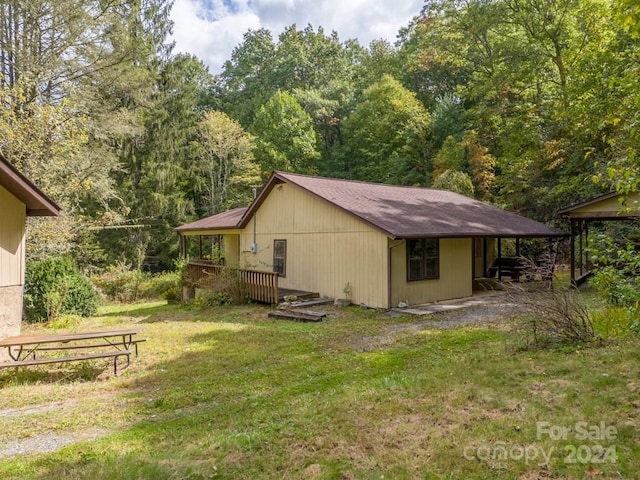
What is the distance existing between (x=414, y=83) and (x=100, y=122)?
25.4 m

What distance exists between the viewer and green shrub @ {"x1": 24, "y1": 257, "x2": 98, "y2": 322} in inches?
509

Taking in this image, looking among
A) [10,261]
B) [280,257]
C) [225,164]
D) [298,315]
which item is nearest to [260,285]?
[280,257]

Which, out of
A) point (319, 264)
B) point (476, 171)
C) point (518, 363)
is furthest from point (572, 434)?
point (476, 171)

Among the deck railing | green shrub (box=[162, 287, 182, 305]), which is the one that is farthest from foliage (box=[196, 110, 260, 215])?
the deck railing

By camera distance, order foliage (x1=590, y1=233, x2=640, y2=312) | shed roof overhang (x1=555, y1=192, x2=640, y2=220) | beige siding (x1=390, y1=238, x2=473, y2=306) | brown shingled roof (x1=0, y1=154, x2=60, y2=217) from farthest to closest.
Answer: shed roof overhang (x1=555, y1=192, x2=640, y2=220) → beige siding (x1=390, y1=238, x2=473, y2=306) → brown shingled roof (x1=0, y1=154, x2=60, y2=217) → foliage (x1=590, y1=233, x2=640, y2=312)

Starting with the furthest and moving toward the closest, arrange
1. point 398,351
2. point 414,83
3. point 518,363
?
point 414,83 → point 398,351 → point 518,363

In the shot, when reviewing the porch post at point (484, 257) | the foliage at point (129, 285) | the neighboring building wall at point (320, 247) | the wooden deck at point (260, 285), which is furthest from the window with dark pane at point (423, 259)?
the foliage at point (129, 285)

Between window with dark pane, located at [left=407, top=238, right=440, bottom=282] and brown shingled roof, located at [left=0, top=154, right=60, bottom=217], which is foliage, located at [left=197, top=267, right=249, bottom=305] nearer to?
window with dark pane, located at [left=407, top=238, right=440, bottom=282]

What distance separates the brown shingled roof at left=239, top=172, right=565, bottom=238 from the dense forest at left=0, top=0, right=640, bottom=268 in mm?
3579

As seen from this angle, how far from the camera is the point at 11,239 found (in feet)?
24.5

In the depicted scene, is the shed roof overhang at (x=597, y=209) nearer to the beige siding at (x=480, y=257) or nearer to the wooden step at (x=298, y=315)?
the beige siding at (x=480, y=257)

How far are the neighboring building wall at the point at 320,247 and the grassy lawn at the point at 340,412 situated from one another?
→ 3.96 m

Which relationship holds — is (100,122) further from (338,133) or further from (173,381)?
(338,133)

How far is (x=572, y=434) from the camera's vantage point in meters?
3.67
